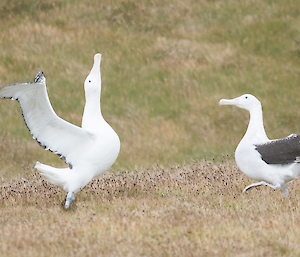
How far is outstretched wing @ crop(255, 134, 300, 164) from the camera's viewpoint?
6.56 m

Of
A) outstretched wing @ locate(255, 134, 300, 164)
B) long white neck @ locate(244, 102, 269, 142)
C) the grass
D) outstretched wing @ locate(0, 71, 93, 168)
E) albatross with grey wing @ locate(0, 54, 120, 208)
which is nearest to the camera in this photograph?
the grass

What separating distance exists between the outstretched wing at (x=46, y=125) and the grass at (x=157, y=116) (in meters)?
0.82

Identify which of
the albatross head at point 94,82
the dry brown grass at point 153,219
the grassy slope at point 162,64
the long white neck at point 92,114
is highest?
the albatross head at point 94,82

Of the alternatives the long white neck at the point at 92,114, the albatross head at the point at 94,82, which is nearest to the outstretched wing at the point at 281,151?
the long white neck at the point at 92,114

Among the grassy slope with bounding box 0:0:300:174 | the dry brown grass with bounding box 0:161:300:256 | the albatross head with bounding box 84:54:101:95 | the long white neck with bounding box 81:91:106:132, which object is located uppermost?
the albatross head with bounding box 84:54:101:95

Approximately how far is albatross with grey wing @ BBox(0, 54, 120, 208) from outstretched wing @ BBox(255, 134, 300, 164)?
2098mm

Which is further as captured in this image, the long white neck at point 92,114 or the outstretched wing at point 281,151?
the outstretched wing at point 281,151

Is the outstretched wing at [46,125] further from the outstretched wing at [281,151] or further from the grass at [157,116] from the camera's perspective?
the outstretched wing at [281,151]

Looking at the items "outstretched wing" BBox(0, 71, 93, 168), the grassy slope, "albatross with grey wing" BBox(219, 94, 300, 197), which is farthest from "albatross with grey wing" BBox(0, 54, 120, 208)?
the grassy slope

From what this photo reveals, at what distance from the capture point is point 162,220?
18.7 ft

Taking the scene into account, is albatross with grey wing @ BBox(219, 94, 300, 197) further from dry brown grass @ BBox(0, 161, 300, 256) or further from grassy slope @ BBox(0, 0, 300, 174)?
grassy slope @ BBox(0, 0, 300, 174)

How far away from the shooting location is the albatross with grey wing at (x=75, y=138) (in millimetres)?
6078

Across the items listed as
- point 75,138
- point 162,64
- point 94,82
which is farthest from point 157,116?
point 75,138

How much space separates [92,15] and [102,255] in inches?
633
